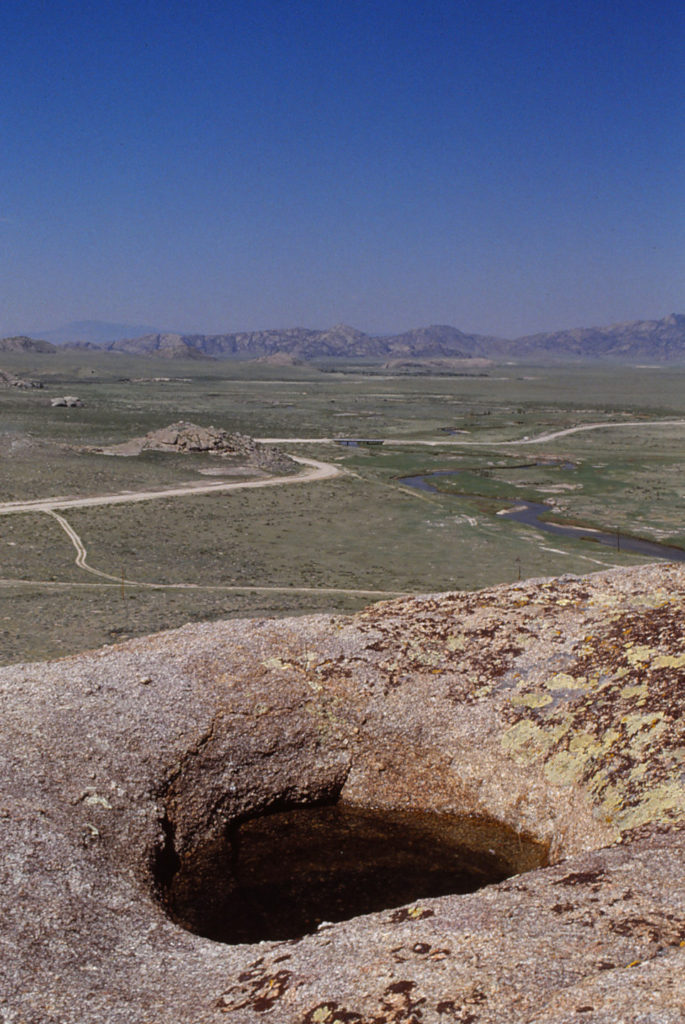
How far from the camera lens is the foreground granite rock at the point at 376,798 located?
1123 centimetres

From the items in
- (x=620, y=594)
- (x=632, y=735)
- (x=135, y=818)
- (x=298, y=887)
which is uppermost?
(x=620, y=594)

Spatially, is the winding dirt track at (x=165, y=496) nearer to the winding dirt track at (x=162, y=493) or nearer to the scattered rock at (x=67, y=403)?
the winding dirt track at (x=162, y=493)

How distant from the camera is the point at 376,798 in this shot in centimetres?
1856

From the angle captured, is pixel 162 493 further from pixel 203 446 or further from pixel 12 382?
pixel 12 382

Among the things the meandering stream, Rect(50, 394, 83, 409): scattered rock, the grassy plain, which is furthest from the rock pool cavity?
Rect(50, 394, 83, 409): scattered rock

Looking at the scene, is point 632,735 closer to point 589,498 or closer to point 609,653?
point 609,653

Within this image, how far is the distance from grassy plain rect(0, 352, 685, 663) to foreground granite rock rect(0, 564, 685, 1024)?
11.8 m

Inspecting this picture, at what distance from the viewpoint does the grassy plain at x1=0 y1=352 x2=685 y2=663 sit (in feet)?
116

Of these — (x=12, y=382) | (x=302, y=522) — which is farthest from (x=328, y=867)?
(x=12, y=382)

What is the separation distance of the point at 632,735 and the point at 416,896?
5059mm

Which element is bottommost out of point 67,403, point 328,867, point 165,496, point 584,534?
point 328,867

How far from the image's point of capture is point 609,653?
63.3 feet

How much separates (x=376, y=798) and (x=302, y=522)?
3330 cm

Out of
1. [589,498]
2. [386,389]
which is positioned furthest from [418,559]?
[386,389]
